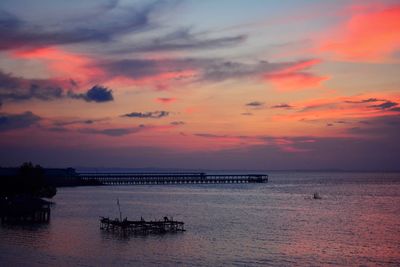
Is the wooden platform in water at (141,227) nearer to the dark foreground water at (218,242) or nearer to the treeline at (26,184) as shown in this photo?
the dark foreground water at (218,242)

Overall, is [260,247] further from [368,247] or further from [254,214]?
[254,214]

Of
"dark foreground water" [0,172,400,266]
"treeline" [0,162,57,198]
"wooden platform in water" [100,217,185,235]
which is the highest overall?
"treeline" [0,162,57,198]

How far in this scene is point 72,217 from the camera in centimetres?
7381

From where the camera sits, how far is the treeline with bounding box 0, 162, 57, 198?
8406 centimetres

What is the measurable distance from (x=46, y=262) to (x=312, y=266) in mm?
20660

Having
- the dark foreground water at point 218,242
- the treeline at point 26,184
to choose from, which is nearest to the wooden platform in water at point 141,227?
the dark foreground water at point 218,242

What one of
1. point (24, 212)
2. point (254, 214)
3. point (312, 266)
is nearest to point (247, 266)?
point (312, 266)

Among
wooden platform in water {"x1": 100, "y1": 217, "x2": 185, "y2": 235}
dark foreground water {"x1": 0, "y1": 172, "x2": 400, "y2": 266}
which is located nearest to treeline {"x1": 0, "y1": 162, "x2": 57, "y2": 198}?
dark foreground water {"x1": 0, "y1": 172, "x2": 400, "y2": 266}

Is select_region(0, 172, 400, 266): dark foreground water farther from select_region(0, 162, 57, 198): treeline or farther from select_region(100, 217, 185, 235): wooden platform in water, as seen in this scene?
select_region(0, 162, 57, 198): treeline

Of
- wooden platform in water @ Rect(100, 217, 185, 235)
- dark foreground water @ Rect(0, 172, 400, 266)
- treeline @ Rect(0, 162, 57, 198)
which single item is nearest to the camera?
dark foreground water @ Rect(0, 172, 400, 266)

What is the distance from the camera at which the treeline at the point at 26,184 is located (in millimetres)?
84062

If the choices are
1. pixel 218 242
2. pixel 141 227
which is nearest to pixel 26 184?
pixel 141 227

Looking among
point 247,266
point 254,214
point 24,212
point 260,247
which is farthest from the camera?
point 254,214

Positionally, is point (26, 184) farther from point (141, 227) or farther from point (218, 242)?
point (218, 242)
